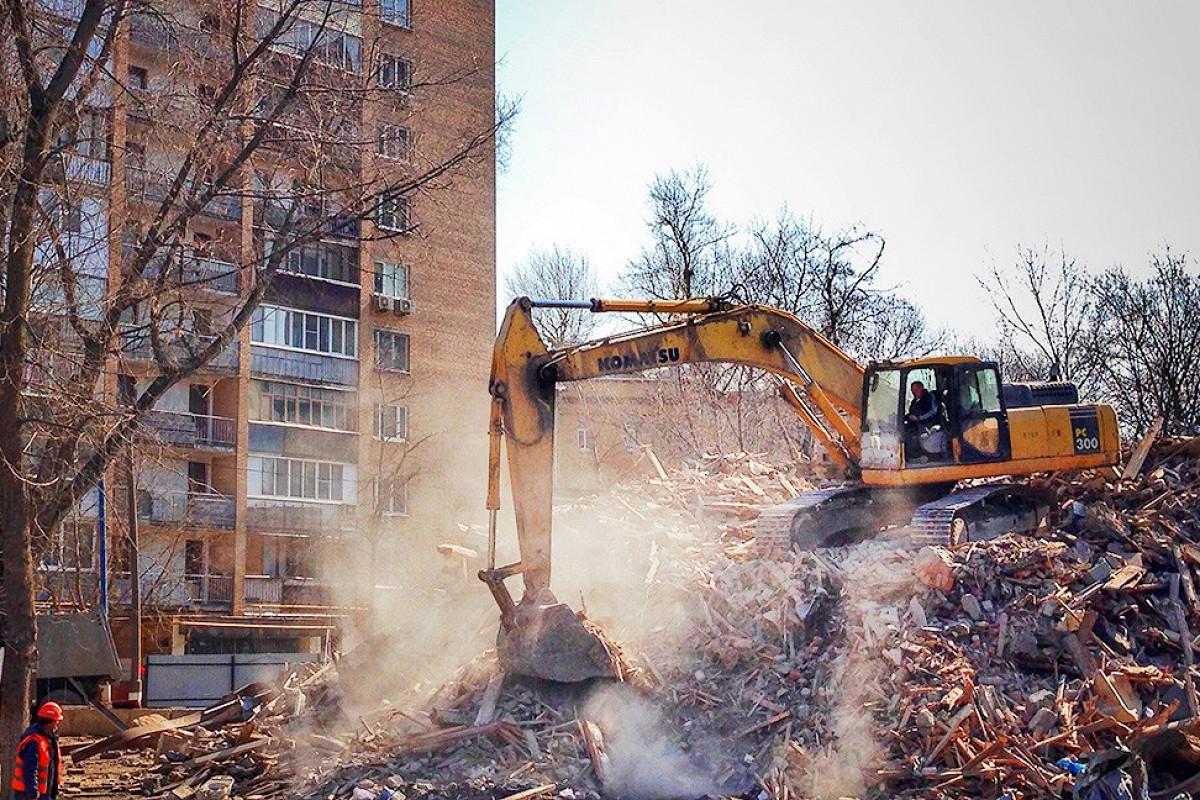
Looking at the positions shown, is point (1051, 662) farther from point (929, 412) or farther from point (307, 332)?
point (307, 332)

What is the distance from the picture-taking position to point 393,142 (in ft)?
50.0

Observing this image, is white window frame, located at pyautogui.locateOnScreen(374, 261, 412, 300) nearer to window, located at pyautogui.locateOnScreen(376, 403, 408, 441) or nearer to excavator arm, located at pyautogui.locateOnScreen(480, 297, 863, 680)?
window, located at pyautogui.locateOnScreen(376, 403, 408, 441)

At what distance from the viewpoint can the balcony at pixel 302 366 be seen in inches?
1517

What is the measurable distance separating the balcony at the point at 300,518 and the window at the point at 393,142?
24654mm

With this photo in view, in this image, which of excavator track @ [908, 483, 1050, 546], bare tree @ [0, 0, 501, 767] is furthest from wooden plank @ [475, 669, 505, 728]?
excavator track @ [908, 483, 1050, 546]

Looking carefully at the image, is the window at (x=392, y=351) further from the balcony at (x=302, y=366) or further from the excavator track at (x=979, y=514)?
the excavator track at (x=979, y=514)

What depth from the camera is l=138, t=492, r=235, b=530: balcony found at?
1406 inches

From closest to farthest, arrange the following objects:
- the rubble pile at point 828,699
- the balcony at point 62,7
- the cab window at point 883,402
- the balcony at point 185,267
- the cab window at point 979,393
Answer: the rubble pile at point 828,699 < the balcony at point 62,7 < the balcony at point 185,267 < the cab window at point 883,402 < the cab window at point 979,393

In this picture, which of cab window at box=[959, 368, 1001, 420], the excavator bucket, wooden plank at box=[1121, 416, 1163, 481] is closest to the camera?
the excavator bucket

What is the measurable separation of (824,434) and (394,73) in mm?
6811

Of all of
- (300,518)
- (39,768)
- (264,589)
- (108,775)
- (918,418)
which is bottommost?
(108,775)

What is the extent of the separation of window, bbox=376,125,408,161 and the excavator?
2.71m

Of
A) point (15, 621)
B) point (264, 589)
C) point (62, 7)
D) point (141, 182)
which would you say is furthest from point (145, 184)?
point (264, 589)

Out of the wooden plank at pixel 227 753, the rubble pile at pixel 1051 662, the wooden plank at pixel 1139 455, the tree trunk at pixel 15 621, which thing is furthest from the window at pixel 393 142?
the wooden plank at pixel 1139 455
